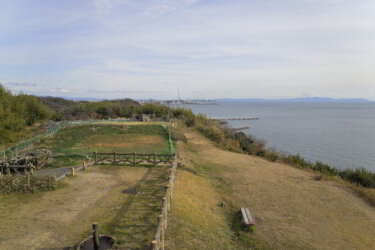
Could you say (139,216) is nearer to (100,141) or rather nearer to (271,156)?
(100,141)

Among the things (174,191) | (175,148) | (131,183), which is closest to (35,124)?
(175,148)

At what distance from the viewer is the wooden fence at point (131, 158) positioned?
1788 cm

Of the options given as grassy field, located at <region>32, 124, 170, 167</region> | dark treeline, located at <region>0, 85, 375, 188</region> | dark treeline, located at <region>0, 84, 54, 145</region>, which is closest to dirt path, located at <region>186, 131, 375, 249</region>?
dark treeline, located at <region>0, 85, 375, 188</region>

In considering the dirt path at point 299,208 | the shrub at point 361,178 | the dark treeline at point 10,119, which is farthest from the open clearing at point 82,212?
the dark treeline at point 10,119

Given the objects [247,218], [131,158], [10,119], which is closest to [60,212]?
[247,218]

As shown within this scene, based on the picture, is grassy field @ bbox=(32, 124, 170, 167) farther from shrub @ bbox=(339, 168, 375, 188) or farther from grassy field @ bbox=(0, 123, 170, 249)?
shrub @ bbox=(339, 168, 375, 188)

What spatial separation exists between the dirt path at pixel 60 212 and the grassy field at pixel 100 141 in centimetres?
527

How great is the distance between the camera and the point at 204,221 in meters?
10.8

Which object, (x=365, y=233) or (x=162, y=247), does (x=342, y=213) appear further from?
(x=162, y=247)

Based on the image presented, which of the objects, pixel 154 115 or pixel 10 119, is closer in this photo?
pixel 10 119

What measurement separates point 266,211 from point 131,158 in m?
9.50

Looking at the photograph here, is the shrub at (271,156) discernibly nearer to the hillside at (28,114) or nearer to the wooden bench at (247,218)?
the wooden bench at (247,218)

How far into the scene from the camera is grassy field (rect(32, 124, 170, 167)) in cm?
1978

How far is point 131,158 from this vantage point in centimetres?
1883
